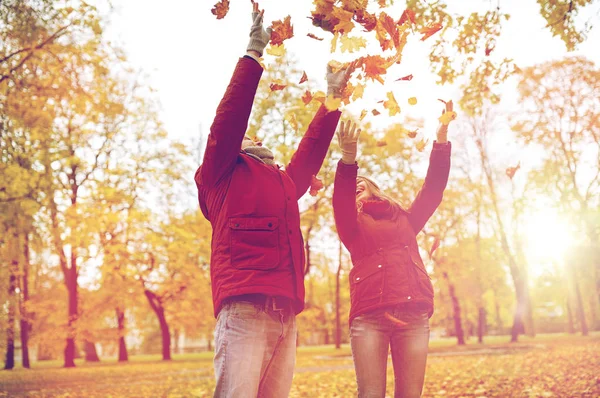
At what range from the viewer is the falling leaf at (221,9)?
2.87 meters

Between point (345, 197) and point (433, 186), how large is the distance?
75 cm

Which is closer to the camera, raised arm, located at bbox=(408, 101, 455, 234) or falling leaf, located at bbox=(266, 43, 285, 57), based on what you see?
falling leaf, located at bbox=(266, 43, 285, 57)

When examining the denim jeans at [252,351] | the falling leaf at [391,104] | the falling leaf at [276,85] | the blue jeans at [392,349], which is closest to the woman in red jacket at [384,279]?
the blue jeans at [392,349]

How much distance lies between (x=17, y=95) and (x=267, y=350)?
1146 cm

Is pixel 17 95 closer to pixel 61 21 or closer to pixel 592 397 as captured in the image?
pixel 61 21

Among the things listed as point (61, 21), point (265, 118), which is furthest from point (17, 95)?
point (265, 118)

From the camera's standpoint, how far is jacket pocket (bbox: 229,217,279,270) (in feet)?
7.52

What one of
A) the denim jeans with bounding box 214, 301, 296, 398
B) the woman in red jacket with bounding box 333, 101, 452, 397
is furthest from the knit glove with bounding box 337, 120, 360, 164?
the denim jeans with bounding box 214, 301, 296, 398

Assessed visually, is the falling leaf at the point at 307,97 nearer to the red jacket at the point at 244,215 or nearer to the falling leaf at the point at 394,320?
the red jacket at the point at 244,215

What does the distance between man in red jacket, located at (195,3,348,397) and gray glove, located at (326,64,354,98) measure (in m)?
0.53

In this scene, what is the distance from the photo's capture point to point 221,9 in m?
2.88

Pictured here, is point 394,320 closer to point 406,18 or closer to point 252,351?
point 252,351

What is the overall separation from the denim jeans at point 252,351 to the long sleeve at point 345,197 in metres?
1.01

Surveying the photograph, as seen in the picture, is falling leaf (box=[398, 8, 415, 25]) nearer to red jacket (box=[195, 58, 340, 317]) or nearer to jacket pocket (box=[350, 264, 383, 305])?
red jacket (box=[195, 58, 340, 317])
